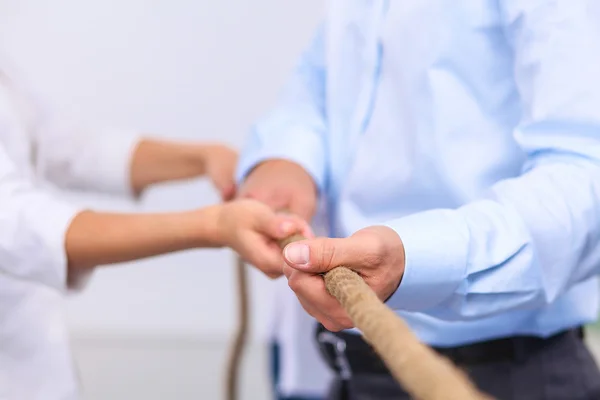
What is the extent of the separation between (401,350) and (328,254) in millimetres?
120

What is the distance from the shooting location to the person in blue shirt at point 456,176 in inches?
21.1

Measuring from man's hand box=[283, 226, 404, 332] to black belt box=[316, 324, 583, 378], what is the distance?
176 mm

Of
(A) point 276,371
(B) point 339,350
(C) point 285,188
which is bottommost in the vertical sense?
(A) point 276,371

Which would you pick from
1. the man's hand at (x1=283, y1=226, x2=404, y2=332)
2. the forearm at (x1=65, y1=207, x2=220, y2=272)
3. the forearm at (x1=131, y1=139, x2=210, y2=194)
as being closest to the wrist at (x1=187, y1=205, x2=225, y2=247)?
the forearm at (x1=65, y1=207, x2=220, y2=272)

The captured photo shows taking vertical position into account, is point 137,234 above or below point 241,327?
above

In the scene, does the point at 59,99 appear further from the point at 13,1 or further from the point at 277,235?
the point at 277,235

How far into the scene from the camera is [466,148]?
2.09 ft

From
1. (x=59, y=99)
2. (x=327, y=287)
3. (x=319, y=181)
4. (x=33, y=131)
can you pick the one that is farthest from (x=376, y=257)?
(x=59, y=99)

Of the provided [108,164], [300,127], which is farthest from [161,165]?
[300,127]

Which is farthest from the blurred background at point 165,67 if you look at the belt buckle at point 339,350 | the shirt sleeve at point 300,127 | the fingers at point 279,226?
the fingers at point 279,226

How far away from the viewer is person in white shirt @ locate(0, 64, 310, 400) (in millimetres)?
624

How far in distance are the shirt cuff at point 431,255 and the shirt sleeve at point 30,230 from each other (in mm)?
247

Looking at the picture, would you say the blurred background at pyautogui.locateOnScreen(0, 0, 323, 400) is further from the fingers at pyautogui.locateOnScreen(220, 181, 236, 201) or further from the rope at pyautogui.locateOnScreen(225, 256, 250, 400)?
the fingers at pyautogui.locateOnScreen(220, 181, 236, 201)

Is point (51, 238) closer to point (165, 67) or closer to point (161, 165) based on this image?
point (161, 165)
